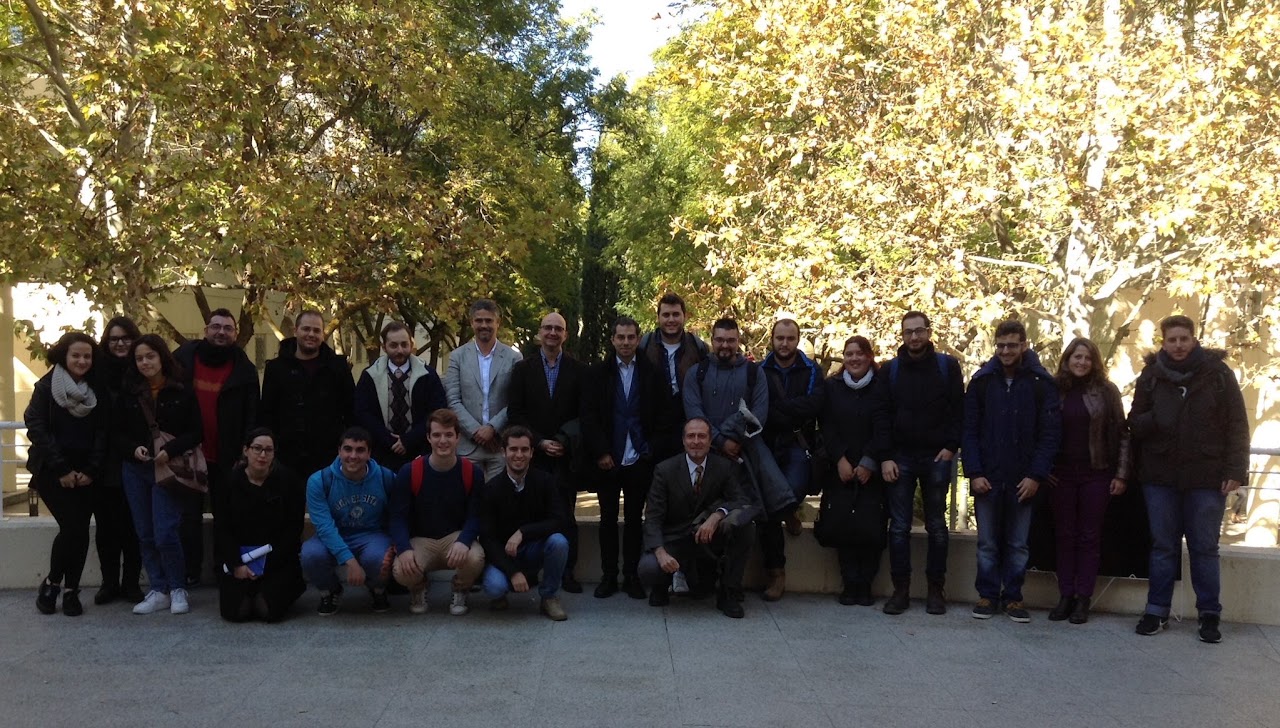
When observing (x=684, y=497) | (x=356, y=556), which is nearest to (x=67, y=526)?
(x=356, y=556)

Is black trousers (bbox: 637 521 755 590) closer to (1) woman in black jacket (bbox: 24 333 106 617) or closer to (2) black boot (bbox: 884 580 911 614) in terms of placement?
(2) black boot (bbox: 884 580 911 614)

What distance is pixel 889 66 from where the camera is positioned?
1245 centimetres

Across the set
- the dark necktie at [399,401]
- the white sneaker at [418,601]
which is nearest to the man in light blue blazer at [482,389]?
the dark necktie at [399,401]

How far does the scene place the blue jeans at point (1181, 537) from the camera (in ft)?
21.6

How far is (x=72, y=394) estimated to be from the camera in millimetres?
6707

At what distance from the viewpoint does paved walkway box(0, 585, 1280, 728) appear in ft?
16.5

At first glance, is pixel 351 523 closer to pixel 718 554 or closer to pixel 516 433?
pixel 516 433

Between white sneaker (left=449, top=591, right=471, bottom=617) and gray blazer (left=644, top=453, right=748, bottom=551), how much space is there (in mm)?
1242

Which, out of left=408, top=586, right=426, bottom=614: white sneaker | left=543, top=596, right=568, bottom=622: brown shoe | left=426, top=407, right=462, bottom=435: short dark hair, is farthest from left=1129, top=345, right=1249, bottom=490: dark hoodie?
left=408, top=586, right=426, bottom=614: white sneaker

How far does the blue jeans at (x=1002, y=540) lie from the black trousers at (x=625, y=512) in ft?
7.34

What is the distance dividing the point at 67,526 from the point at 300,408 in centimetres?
160

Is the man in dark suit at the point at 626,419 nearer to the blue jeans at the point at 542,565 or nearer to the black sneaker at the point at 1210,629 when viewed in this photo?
the blue jeans at the point at 542,565

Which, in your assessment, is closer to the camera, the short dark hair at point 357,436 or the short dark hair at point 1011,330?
the short dark hair at point 357,436

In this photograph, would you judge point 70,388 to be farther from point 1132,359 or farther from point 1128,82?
point 1132,359
